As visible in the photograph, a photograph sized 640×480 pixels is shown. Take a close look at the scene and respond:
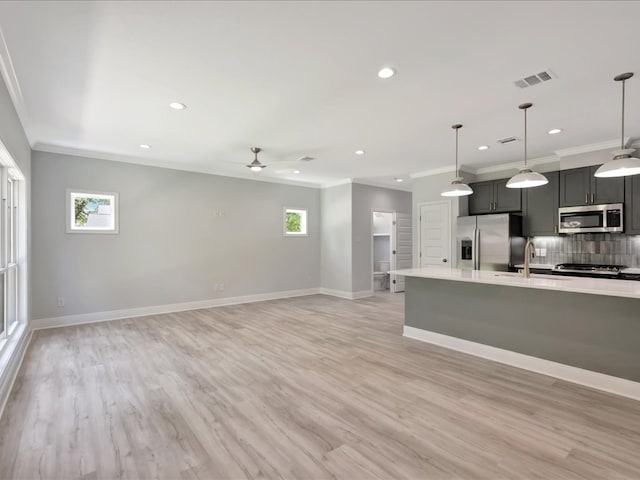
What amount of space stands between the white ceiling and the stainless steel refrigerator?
1294mm

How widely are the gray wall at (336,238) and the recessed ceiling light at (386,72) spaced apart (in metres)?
Answer: 4.74

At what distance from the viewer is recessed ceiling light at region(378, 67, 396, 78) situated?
106 inches

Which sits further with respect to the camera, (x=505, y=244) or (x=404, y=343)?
(x=505, y=244)

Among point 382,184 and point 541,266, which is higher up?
point 382,184

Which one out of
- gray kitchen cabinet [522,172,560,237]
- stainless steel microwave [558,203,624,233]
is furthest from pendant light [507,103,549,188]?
gray kitchen cabinet [522,172,560,237]

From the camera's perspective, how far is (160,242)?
590 centimetres

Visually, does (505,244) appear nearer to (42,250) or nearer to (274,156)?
(274,156)

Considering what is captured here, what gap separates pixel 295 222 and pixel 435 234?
3320mm

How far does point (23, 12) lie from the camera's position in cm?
205

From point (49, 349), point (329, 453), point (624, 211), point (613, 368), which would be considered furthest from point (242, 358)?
point (624, 211)

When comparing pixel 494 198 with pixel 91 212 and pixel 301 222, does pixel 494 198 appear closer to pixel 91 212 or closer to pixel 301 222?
pixel 301 222

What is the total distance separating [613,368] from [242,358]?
3606 millimetres

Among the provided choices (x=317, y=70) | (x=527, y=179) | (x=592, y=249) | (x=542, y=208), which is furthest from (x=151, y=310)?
(x=592, y=249)

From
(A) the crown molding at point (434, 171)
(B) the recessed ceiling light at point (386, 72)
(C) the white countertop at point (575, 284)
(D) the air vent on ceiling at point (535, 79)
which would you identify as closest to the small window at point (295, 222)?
(A) the crown molding at point (434, 171)
